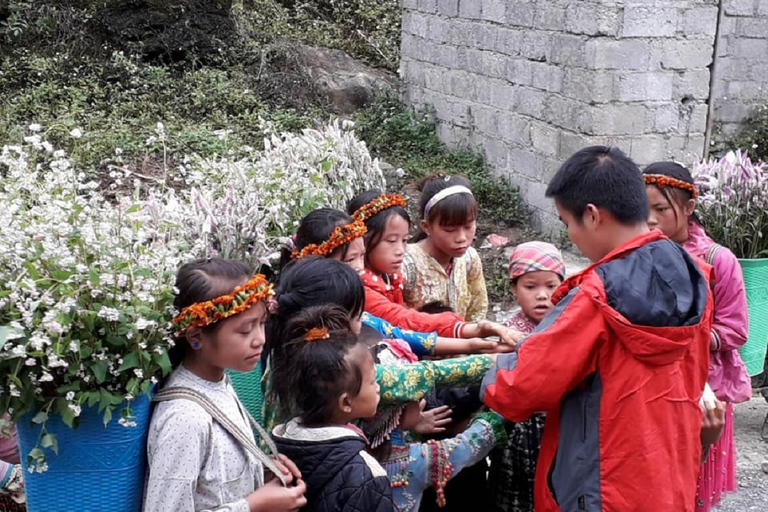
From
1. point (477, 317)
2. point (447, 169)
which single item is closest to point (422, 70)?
point (447, 169)

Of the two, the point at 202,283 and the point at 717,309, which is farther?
the point at 717,309

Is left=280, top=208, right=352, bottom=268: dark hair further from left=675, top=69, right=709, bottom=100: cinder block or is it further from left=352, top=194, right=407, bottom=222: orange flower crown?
left=675, top=69, right=709, bottom=100: cinder block

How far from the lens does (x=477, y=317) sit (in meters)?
4.16

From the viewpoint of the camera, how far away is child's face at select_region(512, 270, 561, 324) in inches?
133

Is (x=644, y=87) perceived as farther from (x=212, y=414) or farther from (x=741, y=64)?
(x=212, y=414)

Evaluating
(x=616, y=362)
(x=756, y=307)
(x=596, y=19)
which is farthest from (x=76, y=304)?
(x=596, y=19)

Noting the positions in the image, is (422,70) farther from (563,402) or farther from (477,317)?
(563,402)

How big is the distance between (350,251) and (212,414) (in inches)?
45.0

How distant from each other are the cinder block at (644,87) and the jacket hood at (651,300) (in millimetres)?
5133

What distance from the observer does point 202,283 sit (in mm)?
2395

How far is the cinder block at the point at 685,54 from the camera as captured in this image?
23.8 feet

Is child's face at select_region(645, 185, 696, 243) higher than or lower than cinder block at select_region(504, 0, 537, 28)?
lower

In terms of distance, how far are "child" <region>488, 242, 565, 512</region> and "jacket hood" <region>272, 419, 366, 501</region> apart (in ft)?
2.85

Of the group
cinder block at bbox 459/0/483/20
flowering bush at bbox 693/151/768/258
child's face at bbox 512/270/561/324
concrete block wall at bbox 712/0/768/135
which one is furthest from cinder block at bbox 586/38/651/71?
child's face at bbox 512/270/561/324
